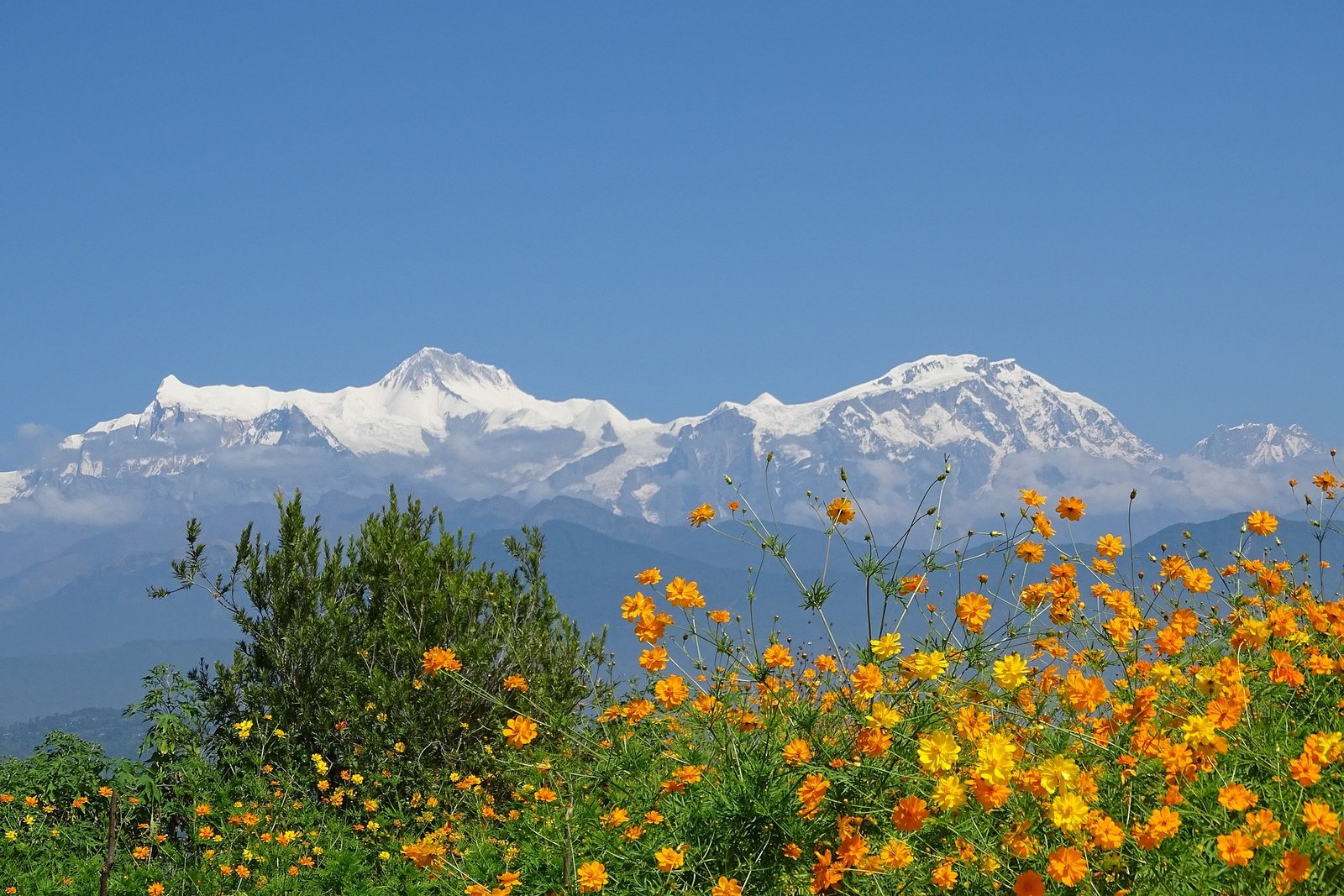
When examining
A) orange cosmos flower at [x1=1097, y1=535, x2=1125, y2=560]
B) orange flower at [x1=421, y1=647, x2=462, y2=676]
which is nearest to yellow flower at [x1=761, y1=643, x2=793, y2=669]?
orange flower at [x1=421, y1=647, x2=462, y2=676]

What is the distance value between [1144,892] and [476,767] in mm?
7286

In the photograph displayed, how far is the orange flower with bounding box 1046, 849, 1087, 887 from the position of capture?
9.95 ft

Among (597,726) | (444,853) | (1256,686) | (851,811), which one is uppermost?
(1256,686)

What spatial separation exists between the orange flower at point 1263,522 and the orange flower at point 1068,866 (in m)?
3.71

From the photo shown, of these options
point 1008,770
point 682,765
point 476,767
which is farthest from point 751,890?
point 476,767

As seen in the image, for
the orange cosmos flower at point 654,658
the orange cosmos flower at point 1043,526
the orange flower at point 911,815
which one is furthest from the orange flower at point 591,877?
the orange cosmos flower at point 1043,526

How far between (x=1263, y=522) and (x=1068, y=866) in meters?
3.82

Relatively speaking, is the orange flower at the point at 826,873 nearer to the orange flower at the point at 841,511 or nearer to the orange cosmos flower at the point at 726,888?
the orange cosmos flower at the point at 726,888

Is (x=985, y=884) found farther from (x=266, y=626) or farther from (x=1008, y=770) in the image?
(x=266, y=626)

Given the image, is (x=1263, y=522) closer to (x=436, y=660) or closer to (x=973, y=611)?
(x=973, y=611)

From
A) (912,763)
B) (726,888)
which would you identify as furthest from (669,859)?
(912,763)

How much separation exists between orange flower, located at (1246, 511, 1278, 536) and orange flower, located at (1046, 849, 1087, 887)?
146 inches

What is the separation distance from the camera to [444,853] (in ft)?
20.1

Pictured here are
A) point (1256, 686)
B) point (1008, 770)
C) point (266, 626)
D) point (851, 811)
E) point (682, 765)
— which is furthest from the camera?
point (266, 626)
